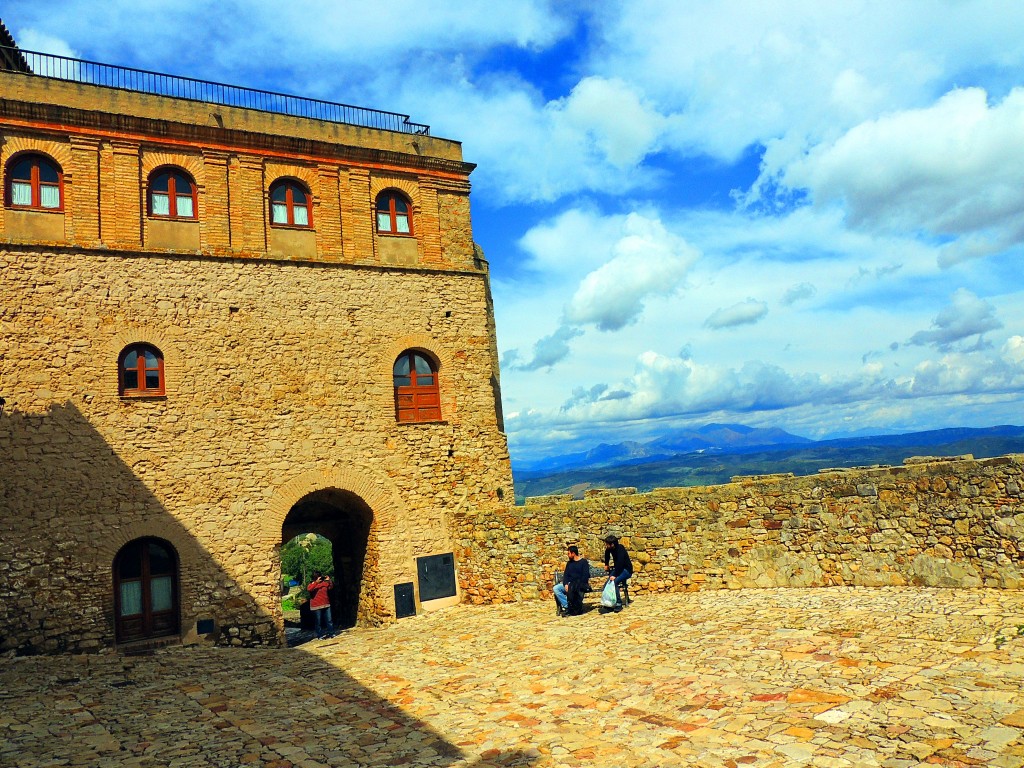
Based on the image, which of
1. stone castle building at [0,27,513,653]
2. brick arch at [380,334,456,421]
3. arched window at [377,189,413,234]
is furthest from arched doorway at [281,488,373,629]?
arched window at [377,189,413,234]

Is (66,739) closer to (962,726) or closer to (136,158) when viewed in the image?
(962,726)

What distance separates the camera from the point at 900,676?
773cm

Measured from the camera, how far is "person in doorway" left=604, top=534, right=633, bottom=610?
13086 mm

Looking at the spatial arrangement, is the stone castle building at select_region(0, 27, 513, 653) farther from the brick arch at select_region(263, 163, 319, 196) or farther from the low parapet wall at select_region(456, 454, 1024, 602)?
the low parapet wall at select_region(456, 454, 1024, 602)

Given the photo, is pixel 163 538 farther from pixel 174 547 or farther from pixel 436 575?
pixel 436 575

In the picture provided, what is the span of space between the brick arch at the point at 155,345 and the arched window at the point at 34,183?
3069 mm

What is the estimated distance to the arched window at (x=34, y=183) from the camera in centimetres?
1415

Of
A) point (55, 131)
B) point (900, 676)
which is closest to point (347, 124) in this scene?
point (55, 131)

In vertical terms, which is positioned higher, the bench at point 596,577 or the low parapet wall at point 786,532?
the low parapet wall at point 786,532

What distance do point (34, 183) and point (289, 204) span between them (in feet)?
16.8

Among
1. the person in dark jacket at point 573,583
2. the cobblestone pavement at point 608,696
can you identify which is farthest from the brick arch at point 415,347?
the cobblestone pavement at point 608,696

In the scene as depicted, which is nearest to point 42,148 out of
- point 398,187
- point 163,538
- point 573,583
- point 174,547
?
point 398,187

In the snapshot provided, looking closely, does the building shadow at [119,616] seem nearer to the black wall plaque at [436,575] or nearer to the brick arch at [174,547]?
the brick arch at [174,547]

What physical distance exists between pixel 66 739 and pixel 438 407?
1036cm
